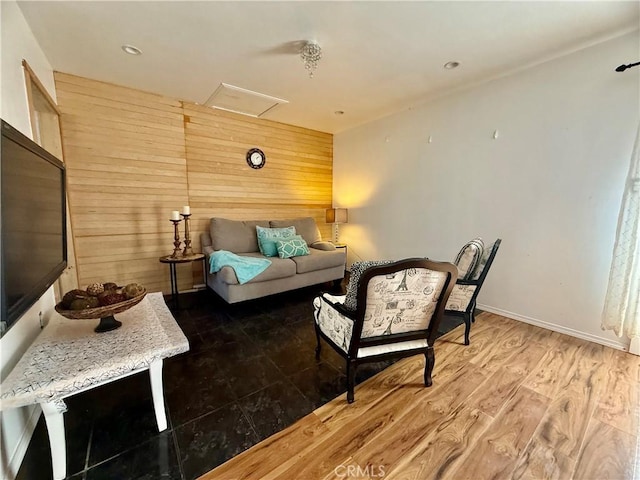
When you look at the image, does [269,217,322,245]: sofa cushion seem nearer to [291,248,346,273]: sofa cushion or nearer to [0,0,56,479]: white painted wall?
[291,248,346,273]: sofa cushion

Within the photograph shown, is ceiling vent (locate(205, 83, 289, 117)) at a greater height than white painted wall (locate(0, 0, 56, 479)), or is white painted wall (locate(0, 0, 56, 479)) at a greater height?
ceiling vent (locate(205, 83, 289, 117))

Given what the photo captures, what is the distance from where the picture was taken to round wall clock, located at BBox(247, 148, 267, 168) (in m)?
3.88

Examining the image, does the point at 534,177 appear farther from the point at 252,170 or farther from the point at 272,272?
the point at 252,170

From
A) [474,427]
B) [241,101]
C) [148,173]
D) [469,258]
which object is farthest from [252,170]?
[474,427]

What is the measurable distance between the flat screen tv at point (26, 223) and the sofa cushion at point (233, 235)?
182cm

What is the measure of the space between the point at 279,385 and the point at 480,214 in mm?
2656

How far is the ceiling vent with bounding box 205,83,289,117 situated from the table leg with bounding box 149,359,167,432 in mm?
2766

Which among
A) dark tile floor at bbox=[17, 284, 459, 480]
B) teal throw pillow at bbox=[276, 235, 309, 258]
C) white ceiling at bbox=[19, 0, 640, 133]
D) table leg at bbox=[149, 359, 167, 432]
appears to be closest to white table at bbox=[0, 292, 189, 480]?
table leg at bbox=[149, 359, 167, 432]

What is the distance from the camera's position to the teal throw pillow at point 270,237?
11.3ft

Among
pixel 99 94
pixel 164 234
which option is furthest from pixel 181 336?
pixel 99 94

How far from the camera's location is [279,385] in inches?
67.9

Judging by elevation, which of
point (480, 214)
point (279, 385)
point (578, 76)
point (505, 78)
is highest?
point (505, 78)

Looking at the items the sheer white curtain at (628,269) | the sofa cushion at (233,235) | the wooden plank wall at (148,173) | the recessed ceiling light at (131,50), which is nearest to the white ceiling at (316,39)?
the recessed ceiling light at (131,50)

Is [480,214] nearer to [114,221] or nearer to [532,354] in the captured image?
[532,354]
